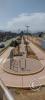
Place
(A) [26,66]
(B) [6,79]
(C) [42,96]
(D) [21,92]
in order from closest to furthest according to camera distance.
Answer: (C) [42,96], (D) [21,92], (B) [6,79], (A) [26,66]

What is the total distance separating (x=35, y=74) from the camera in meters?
6.32

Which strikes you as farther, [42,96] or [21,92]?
[21,92]

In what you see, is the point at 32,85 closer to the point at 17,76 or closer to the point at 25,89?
the point at 25,89

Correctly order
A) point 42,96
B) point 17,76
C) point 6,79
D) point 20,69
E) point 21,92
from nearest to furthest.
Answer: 1. point 42,96
2. point 21,92
3. point 6,79
4. point 17,76
5. point 20,69

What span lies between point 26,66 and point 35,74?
3.49ft

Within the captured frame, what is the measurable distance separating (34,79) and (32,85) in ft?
2.05

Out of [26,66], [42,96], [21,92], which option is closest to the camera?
[42,96]

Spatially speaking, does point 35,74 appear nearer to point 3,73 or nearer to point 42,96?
point 3,73

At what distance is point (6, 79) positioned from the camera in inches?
223

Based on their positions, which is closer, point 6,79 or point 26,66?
point 6,79

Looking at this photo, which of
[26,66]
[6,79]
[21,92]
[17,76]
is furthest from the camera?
[26,66]

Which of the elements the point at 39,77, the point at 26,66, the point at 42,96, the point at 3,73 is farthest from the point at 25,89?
the point at 26,66

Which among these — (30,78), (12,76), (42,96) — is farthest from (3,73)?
(42,96)

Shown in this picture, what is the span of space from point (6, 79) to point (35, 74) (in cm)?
135
